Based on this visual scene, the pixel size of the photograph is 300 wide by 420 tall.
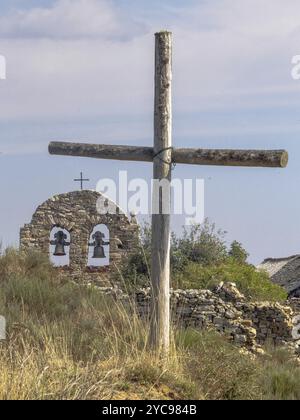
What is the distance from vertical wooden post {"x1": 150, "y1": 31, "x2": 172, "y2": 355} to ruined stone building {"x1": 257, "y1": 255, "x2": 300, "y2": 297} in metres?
24.5

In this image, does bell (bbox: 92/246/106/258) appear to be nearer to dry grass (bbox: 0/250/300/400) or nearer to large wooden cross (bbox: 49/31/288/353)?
dry grass (bbox: 0/250/300/400)

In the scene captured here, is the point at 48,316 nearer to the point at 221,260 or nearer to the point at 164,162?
the point at 164,162

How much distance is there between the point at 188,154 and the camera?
12852 millimetres

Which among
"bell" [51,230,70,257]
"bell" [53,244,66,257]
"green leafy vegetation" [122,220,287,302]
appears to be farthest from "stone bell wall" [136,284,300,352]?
"bell" [51,230,70,257]

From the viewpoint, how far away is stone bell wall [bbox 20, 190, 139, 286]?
29672 millimetres

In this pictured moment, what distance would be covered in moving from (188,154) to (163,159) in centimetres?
30

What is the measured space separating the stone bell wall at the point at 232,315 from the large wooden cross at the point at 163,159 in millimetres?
5957

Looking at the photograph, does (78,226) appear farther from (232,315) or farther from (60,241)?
(232,315)

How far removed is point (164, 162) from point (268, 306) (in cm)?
921

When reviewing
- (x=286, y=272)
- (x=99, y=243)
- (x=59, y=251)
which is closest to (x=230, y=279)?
(x=99, y=243)

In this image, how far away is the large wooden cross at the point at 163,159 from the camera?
12688mm

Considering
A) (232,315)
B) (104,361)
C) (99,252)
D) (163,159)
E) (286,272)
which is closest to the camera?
(104,361)

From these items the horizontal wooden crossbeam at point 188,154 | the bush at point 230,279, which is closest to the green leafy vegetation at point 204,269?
the bush at point 230,279
